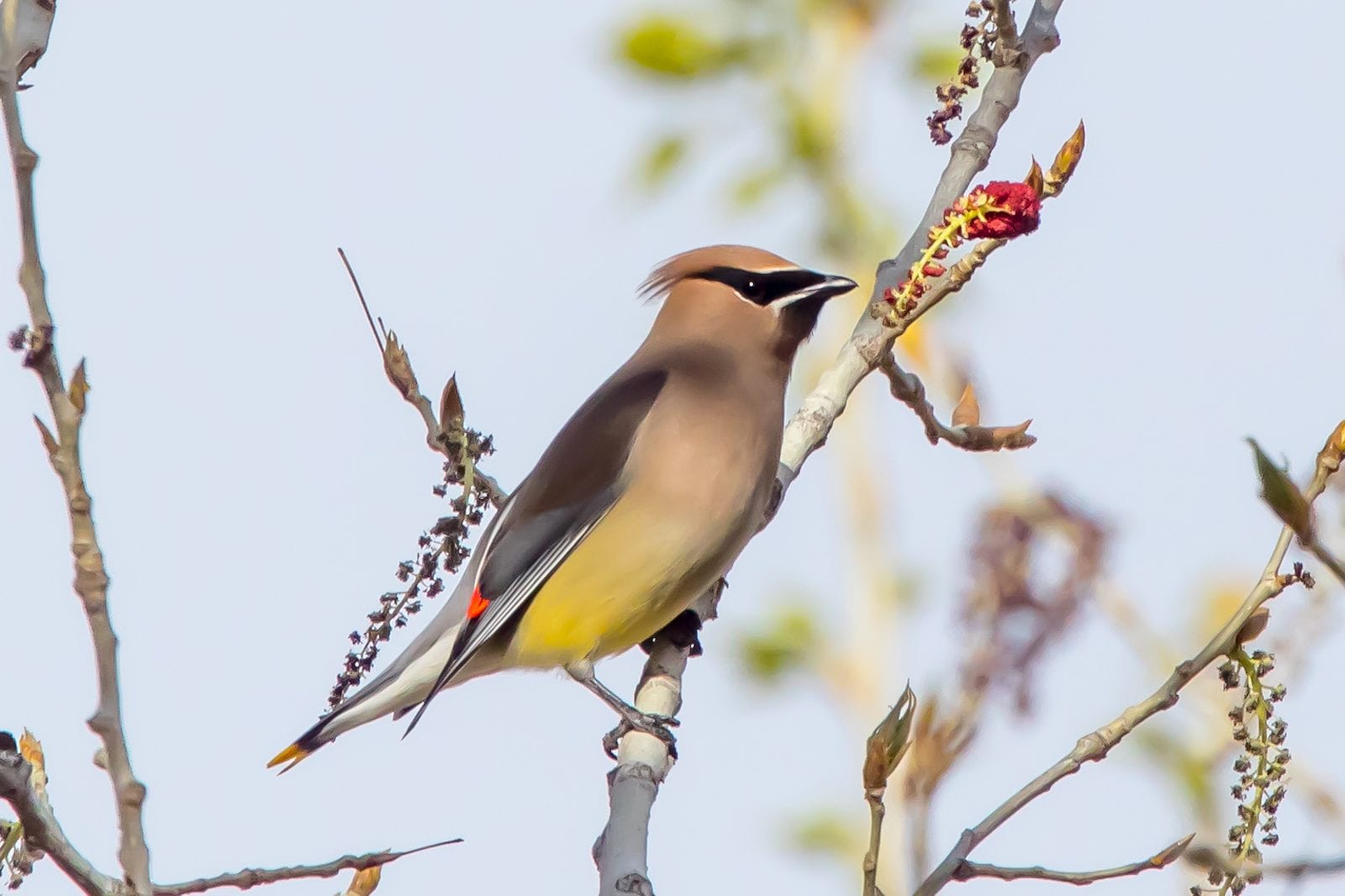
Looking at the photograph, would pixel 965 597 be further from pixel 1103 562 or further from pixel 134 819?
pixel 134 819

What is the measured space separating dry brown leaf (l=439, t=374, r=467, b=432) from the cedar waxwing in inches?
27.1

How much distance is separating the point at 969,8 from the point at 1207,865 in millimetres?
1684

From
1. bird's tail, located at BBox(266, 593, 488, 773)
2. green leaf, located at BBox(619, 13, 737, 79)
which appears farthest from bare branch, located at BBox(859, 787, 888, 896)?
green leaf, located at BBox(619, 13, 737, 79)

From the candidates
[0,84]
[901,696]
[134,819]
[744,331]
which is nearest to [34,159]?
[0,84]

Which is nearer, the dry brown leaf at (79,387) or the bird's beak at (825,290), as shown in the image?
the dry brown leaf at (79,387)

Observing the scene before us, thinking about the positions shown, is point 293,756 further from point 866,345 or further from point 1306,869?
point 1306,869

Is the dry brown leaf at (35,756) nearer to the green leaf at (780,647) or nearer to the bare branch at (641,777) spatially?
the bare branch at (641,777)

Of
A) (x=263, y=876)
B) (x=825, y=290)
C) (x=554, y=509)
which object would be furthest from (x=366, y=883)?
(x=825, y=290)

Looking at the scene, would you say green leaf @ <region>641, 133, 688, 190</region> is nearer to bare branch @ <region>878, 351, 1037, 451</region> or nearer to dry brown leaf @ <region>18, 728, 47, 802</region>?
bare branch @ <region>878, 351, 1037, 451</region>

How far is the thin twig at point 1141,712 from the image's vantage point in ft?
6.66

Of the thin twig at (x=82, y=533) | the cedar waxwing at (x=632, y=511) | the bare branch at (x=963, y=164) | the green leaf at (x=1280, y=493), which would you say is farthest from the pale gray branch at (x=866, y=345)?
the thin twig at (x=82, y=533)

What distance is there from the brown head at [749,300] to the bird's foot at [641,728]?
1067 millimetres

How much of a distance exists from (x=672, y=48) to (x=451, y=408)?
69.5 inches

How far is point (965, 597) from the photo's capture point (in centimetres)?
217
